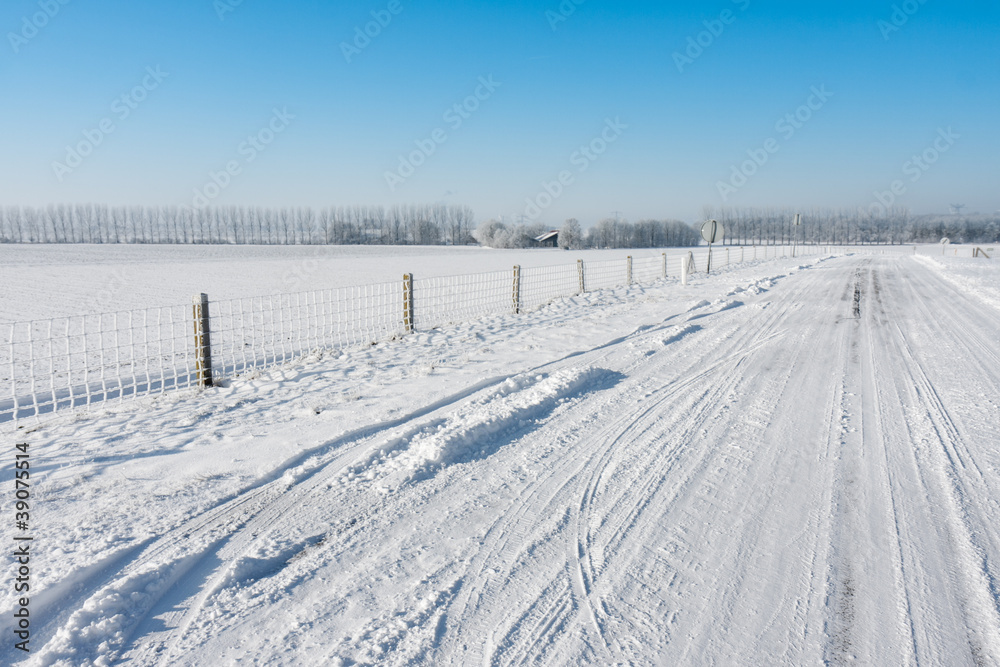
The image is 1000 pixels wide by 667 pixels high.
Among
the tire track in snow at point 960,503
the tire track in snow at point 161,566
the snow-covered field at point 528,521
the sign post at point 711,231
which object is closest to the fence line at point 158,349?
the snow-covered field at point 528,521

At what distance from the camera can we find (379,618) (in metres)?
2.57

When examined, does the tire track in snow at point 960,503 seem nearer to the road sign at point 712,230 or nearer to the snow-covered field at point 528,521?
the snow-covered field at point 528,521

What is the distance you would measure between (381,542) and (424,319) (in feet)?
33.9

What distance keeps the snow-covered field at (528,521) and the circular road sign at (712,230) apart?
58.2 feet

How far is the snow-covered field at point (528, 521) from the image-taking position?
2.47 meters

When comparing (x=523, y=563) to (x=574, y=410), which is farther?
(x=574, y=410)

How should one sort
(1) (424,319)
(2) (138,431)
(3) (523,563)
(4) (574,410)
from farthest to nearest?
(1) (424,319) → (4) (574,410) → (2) (138,431) → (3) (523,563)

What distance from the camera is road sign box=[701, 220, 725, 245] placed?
2386 cm

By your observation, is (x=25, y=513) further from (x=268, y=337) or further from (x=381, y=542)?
(x=268, y=337)

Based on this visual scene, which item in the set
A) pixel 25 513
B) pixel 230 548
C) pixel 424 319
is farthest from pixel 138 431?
pixel 424 319

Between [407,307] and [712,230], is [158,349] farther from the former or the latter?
[712,230]

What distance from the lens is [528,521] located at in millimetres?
3445

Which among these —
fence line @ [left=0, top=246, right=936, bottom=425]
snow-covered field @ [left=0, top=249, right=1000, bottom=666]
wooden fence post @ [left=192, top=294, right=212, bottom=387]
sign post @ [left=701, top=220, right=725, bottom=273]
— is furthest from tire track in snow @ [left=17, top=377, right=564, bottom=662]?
sign post @ [left=701, top=220, right=725, bottom=273]

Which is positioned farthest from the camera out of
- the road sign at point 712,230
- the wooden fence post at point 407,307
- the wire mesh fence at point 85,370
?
the road sign at point 712,230
